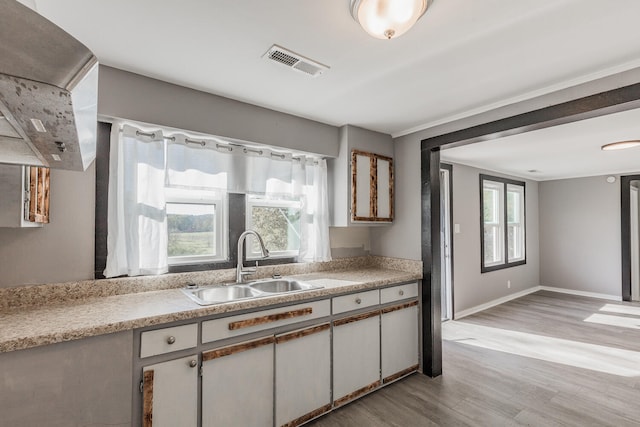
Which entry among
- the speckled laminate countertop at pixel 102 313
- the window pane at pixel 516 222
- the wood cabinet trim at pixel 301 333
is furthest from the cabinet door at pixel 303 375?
the window pane at pixel 516 222

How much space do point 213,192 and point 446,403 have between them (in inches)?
97.6

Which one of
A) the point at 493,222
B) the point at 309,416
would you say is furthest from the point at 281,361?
the point at 493,222

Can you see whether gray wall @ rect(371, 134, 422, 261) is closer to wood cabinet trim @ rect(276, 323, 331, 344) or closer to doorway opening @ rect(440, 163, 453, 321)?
wood cabinet trim @ rect(276, 323, 331, 344)

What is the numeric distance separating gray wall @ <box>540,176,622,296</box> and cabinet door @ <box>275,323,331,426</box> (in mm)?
6116

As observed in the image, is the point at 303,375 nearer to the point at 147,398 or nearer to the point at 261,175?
the point at 147,398

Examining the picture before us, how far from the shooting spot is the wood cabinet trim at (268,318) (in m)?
1.86

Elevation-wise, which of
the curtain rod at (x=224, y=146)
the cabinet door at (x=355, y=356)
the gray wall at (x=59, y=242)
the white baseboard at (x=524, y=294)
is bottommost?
the white baseboard at (x=524, y=294)

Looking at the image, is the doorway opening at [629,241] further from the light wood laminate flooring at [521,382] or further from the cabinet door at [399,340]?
the cabinet door at [399,340]

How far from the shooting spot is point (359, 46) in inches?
68.0

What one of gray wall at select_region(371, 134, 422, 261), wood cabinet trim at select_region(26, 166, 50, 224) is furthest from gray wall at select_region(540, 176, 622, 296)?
wood cabinet trim at select_region(26, 166, 50, 224)

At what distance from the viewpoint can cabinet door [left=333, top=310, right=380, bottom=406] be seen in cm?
236

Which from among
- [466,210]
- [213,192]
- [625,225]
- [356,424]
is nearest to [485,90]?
[213,192]

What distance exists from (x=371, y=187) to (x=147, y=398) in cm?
238

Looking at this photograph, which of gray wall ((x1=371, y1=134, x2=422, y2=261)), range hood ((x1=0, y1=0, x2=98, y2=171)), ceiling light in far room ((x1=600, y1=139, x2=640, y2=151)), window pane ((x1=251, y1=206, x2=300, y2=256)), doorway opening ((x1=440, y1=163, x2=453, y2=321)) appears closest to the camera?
range hood ((x1=0, y1=0, x2=98, y2=171))
